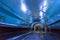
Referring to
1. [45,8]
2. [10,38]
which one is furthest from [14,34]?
[45,8]

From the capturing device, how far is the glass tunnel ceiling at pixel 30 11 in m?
0.61

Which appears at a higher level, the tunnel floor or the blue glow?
the blue glow

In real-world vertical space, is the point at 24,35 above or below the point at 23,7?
below

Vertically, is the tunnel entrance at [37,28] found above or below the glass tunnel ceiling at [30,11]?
below

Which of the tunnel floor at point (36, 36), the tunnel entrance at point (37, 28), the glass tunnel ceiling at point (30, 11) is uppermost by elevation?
the glass tunnel ceiling at point (30, 11)

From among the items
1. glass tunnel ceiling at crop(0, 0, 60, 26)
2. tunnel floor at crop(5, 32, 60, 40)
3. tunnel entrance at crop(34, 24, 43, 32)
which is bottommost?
tunnel floor at crop(5, 32, 60, 40)

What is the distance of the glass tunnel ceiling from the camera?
611 mm

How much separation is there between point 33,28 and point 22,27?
0.04 metres

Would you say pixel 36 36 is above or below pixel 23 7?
below

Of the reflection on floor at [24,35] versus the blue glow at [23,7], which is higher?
the blue glow at [23,7]

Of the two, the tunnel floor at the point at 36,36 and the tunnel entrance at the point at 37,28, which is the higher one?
the tunnel entrance at the point at 37,28

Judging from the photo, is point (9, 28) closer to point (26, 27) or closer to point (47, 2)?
point (26, 27)

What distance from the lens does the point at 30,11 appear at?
0.62m

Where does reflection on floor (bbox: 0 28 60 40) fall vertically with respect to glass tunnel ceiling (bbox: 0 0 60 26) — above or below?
below
